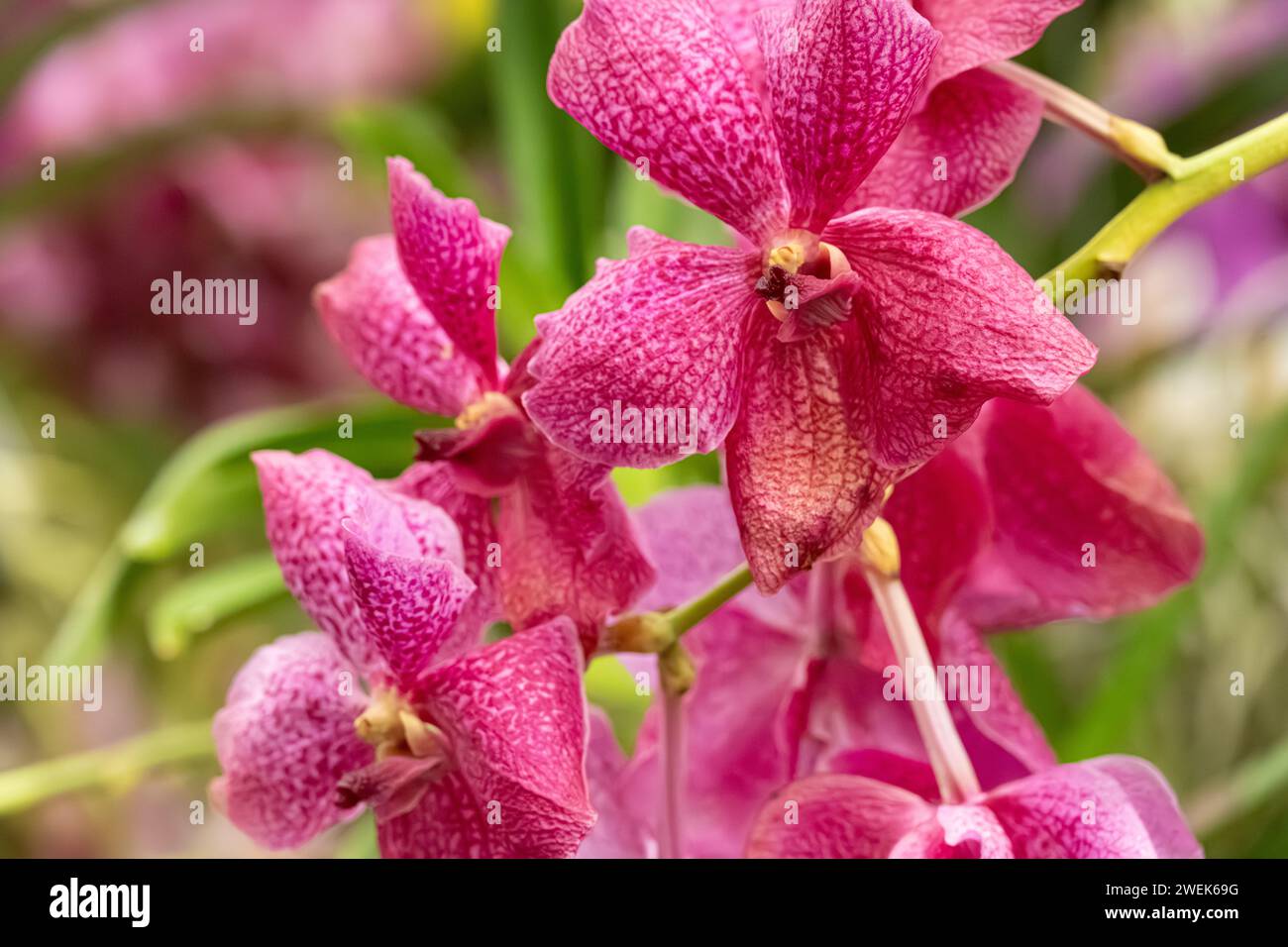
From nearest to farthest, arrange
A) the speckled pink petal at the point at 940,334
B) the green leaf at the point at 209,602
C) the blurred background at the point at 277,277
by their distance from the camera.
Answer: the speckled pink petal at the point at 940,334, the green leaf at the point at 209,602, the blurred background at the point at 277,277

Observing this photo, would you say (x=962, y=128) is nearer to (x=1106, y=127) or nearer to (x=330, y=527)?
(x=1106, y=127)

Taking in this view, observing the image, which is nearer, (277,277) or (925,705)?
(925,705)

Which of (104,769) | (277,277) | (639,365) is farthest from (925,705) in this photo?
(277,277)

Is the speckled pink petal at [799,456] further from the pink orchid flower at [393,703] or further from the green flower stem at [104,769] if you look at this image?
the green flower stem at [104,769]

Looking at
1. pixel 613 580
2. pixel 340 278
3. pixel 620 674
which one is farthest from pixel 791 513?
pixel 620 674

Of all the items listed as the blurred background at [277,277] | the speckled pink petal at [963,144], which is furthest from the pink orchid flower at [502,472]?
the blurred background at [277,277]

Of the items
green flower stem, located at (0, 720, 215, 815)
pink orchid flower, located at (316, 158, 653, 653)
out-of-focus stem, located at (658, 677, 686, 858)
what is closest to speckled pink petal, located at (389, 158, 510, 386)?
pink orchid flower, located at (316, 158, 653, 653)

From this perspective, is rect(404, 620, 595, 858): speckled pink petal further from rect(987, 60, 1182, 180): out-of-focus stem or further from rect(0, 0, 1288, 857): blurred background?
rect(0, 0, 1288, 857): blurred background
